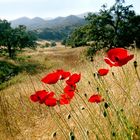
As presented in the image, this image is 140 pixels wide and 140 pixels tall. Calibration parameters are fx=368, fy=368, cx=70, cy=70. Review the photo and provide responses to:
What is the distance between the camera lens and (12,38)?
4972 centimetres

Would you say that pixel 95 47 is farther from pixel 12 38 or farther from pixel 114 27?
pixel 12 38

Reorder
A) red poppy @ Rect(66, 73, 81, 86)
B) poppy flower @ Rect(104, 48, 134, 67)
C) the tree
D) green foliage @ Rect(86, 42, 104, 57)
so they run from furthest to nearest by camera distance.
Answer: the tree < green foliage @ Rect(86, 42, 104, 57) < red poppy @ Rect(66, 73, 81, 86) < poppy flower @ Rect(104, 48, 134, 67)

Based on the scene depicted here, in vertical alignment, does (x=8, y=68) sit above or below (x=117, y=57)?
below

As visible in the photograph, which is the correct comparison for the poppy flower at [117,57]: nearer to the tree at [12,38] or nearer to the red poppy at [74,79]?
the red poppy at [74,79]

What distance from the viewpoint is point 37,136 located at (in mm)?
5289

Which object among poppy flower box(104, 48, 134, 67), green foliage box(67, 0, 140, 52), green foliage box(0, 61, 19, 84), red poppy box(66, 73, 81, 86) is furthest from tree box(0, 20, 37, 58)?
poppy flower box(104, 48, 134, 67)

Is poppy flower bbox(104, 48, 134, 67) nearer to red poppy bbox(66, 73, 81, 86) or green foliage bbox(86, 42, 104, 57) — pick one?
red poppy bbox(66, 73, 81, 86)

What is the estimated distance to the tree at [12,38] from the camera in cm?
4909

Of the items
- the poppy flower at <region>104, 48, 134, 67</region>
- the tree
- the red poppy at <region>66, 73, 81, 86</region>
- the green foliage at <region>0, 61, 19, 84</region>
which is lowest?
the green foliage at <region>0, 61, 19, 84</region>

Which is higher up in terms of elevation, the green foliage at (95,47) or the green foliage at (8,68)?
the green foliage at (95,47)

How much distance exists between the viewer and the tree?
161 ft

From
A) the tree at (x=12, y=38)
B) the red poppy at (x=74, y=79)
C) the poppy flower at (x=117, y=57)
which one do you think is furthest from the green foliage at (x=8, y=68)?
the poppy flower at (x=117, y=57)

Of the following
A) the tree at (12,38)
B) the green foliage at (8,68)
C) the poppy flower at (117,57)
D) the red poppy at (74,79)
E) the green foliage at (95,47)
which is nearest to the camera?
the poppy flower at (117,57)

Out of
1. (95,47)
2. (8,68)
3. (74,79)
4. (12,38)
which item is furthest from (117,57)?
(12,38)
